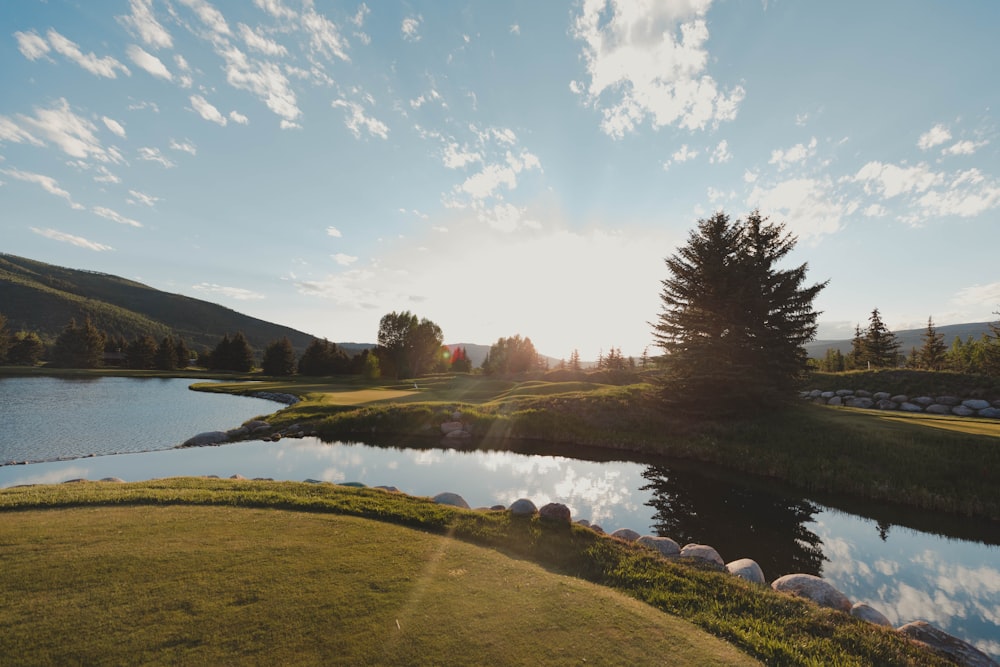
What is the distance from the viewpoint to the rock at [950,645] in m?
6.25

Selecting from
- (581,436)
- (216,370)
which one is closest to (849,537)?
(581,436)

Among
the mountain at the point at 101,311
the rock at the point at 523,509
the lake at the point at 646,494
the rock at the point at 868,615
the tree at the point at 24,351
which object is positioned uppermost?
the mountain at the point at 101,311

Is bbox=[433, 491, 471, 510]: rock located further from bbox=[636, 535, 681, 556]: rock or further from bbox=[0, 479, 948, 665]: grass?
bbox=[636, 535, 681, 556]: rock

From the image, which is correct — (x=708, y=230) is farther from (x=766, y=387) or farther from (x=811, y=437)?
(x=811, y=437)

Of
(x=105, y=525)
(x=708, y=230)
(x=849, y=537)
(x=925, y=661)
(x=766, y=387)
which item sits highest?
(x=708, y=230)

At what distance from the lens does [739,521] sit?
46.0ft

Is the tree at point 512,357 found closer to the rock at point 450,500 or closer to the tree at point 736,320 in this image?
the tree at point 736,320

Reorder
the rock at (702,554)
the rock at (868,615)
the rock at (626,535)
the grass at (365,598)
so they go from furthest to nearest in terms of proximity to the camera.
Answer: the rock at (626,535), the rock at (702,554), the rock at (868,615), the grass at (365,598)

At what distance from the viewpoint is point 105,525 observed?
27.9 feet

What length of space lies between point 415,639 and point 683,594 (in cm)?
527

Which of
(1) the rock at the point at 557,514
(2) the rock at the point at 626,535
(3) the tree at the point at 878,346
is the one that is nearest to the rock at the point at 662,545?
(2) the rock at the point at 626,535

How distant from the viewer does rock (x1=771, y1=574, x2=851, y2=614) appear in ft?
26.0

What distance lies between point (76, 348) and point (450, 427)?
95.9 metres

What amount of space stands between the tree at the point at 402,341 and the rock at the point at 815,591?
7496 cm
